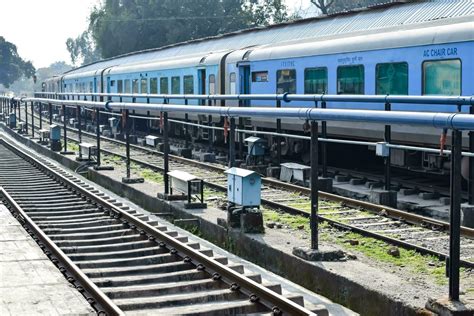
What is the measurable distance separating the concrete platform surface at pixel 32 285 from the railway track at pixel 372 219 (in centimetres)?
425

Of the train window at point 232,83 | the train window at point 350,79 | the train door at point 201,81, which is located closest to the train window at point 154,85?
the train door at point 201,81

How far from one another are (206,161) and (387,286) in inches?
586

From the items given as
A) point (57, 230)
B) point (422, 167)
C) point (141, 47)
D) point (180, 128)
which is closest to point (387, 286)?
point (57, 230)

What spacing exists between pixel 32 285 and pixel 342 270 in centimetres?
316

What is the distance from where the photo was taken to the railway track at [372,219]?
1017 cm

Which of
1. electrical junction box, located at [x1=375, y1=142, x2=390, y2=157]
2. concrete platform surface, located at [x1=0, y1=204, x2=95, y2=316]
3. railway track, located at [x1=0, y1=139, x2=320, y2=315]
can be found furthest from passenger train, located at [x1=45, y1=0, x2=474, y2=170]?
concrete platform surface, located at [x1=0, y1=204, x2=95, y2=316]

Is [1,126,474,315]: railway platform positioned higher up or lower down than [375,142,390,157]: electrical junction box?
lower down

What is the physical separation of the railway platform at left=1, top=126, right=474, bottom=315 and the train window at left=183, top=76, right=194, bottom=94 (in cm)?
1440

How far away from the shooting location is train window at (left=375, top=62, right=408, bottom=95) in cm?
1515

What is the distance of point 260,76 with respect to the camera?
21.7 metres

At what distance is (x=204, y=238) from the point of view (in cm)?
1226

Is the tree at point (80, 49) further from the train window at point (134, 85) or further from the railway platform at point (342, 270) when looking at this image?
the railway platform at point (342, 270)

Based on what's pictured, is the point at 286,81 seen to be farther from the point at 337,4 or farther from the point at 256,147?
the point at 337,4

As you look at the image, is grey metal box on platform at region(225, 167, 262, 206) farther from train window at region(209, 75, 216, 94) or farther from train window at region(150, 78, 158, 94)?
train window at region(150, 78, 158, 94)
